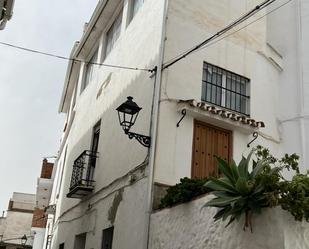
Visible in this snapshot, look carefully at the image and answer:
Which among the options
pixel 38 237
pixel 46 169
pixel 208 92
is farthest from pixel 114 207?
pixel 46 169

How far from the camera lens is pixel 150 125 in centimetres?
962

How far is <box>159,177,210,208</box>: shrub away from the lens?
25.5ft

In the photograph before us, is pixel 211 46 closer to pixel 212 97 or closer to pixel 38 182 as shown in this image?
pixel 212 97

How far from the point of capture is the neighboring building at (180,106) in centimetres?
945

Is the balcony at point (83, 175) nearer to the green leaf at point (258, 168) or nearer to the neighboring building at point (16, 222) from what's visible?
the green leaf at point (258, 168)

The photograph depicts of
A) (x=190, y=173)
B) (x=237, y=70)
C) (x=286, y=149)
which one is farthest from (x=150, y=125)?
(x=286, y=149)

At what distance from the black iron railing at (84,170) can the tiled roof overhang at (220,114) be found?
4.23m

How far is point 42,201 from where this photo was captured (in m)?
23.8

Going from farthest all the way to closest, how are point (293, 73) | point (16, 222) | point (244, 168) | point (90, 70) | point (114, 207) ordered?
point (16, 222) → point (90, 70) → point (293, 73) → point (114, 207) → point (244, 168)

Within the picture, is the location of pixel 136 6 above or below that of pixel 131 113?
above

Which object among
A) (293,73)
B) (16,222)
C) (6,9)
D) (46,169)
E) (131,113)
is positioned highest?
(46,169)

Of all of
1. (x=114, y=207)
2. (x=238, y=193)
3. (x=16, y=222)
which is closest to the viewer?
(x=238, y=193)

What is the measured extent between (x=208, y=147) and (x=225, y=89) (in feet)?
5.17

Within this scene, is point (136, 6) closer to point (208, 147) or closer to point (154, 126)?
point (154, 126)
